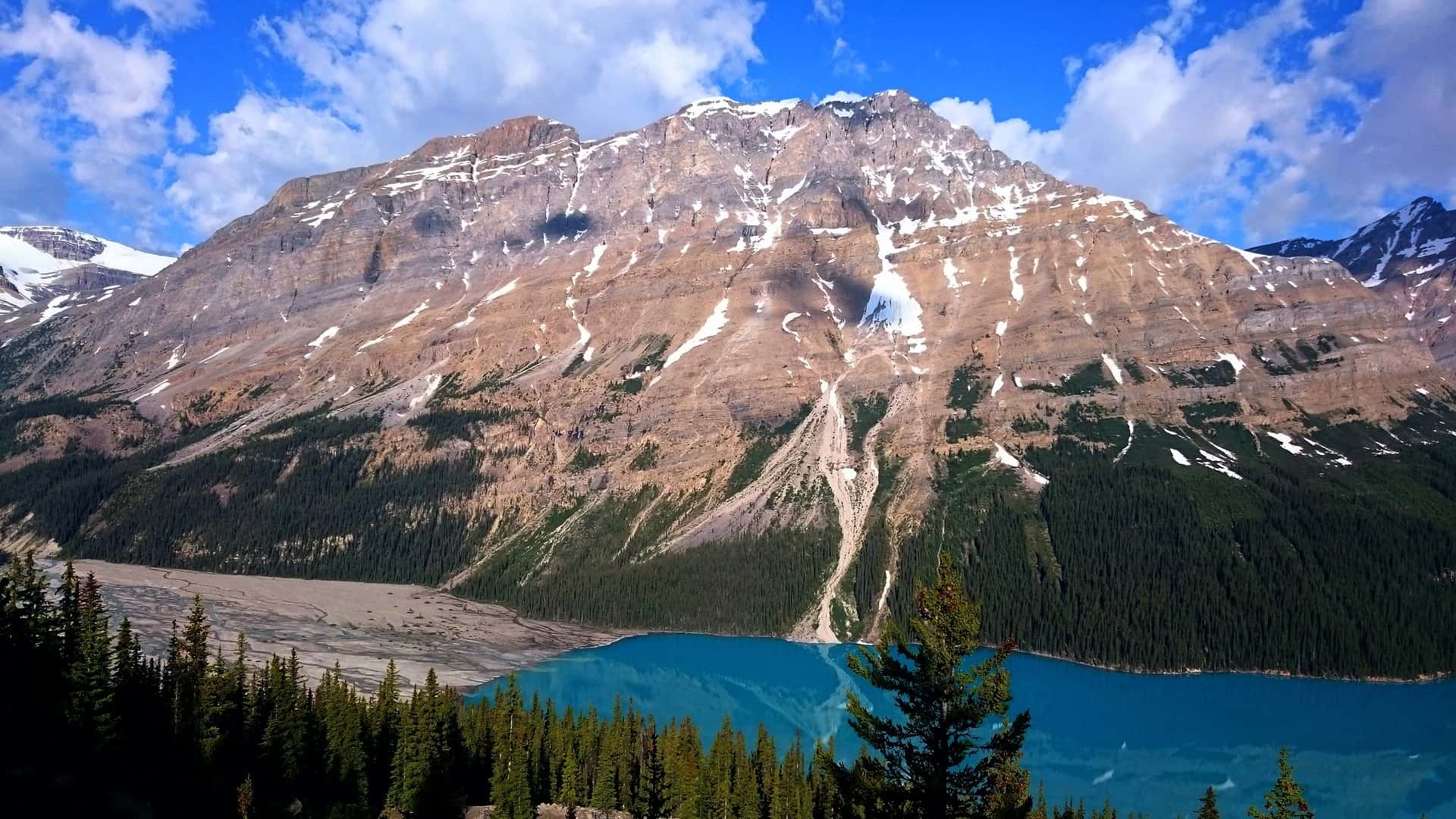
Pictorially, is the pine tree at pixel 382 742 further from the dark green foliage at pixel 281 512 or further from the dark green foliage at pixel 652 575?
the dark green foliage at pixel 281 512

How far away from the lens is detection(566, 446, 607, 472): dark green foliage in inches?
7065

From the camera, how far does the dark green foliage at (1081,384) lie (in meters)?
174

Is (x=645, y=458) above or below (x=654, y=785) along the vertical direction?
above

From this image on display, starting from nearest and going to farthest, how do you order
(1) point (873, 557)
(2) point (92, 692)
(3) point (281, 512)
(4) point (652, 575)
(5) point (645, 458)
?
(2) point (92, 692) < (1) point (873, 557) < (4) point (652, 575) < (3) point (281, 512) < (5) point (645, 458)

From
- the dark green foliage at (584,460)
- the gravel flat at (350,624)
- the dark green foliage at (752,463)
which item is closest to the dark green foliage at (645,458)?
the dark green foliage at (584,460)

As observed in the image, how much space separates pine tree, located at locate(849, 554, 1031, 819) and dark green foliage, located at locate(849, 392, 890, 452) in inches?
5968

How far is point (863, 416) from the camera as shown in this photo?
178375mm

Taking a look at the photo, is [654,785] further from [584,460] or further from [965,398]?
[965,398]

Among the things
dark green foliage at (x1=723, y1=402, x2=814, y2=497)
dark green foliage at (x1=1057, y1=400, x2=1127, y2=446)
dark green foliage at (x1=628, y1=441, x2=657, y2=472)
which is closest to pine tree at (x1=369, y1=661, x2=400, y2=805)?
dark green foliage at (x1=723, y1=402, x2=814, y2=497)

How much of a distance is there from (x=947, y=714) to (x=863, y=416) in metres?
164

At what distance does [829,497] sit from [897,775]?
457ft

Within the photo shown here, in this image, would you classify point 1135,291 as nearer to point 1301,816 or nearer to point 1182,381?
point 1182,381

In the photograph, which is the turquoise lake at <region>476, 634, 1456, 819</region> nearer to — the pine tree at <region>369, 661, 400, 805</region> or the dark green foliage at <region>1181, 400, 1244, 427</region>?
the pine tree at <region>369, 661, 400, 805</region>

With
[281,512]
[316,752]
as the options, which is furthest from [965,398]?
[316,752]
